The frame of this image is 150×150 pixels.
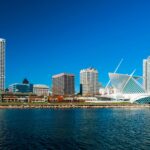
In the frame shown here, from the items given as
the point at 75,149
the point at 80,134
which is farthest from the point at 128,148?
the point at 80,134

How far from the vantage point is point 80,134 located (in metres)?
69.6

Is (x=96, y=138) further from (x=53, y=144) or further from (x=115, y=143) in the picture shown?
(x=53, y=144)

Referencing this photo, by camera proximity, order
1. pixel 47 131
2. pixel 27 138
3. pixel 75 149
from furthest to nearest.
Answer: pixel 47 131 < pixel 27 138 < pixel 75 149

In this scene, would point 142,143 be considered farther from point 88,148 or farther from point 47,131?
point 47,131

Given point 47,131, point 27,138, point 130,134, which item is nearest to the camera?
point 27,138

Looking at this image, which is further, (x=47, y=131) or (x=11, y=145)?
(x=47, y=131)

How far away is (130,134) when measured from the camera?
69.3 m

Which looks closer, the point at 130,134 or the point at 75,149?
the point at 75,149

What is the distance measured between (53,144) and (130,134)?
19467 millimetres

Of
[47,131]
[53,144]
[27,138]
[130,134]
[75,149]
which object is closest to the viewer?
[75,149]

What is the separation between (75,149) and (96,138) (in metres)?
11.5

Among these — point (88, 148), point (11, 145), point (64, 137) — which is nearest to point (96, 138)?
point (64, 137)

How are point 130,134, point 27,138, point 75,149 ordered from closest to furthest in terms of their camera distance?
point 75,149 < point 27,138 < point 130,134

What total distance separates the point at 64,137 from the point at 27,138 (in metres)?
7.09
